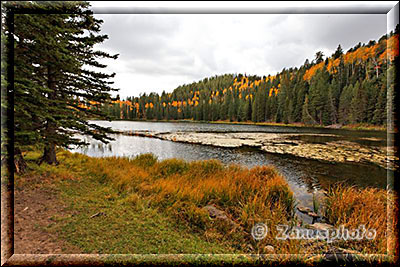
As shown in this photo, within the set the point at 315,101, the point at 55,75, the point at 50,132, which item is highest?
the point at 315,101

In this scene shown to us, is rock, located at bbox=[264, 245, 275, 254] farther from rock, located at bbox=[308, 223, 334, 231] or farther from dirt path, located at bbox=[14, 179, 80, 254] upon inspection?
dirt path, located at bbox=[14, 179, 80, 254]

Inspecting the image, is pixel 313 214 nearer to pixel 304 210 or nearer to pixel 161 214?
pixel 304 210

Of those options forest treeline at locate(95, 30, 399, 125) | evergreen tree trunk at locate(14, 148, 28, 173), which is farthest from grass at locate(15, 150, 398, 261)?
forest treeline at locate(95, 30, 399, 125)

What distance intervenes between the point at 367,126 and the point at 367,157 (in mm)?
32685

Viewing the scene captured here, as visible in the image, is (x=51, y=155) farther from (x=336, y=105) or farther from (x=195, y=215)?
(x=336, y=105)

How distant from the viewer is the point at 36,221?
3.42 meters

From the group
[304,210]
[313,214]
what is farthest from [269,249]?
[304,210]

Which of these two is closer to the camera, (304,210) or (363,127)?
(304,210)

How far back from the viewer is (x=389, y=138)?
3113mm

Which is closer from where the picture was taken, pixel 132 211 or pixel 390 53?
pixel 390 53

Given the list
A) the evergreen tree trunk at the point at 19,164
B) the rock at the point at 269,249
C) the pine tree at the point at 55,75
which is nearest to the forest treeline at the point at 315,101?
the pine tree at the point at 55,75

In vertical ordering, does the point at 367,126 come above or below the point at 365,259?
above

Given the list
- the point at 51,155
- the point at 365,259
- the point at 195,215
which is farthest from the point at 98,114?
the point at 365,259

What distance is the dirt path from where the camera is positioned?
2.74 m
